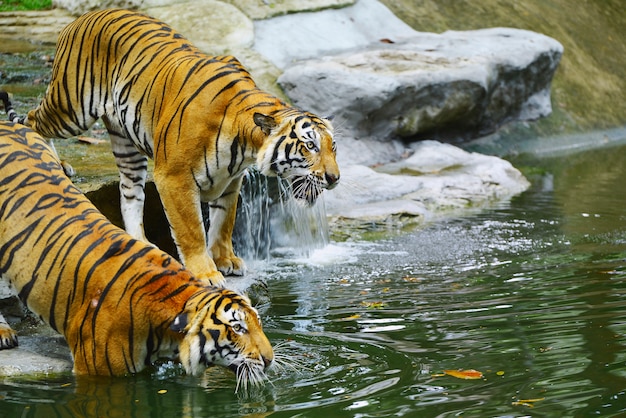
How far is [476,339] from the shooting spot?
183 inches

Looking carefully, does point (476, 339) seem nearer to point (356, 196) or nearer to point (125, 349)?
point (125, 349)

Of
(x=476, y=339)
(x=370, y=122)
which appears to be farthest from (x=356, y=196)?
(x=476, y=339)

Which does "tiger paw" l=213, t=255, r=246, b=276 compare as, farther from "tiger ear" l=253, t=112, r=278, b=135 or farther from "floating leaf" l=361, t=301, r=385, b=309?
"tiger ear" l=253, t=112, r=278, b=135

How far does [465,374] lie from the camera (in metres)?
4.08

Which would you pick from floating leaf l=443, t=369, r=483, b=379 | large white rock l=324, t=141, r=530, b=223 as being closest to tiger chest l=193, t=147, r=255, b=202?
floating leaf l=443, t=369, r=483, b=379

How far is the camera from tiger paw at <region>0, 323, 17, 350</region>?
4.67 meters

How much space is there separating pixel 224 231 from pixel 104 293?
74.4 inches

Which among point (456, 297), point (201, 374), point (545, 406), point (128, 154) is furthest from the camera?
point (128, 154)

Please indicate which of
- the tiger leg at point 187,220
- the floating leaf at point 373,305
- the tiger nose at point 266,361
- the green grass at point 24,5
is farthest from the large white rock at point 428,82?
the tiger nose at point 266,361

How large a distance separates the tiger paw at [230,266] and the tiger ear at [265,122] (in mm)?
1153

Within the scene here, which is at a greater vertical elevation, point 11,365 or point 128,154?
point 128,154

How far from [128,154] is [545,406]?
359cm

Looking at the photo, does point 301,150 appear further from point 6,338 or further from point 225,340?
point 6,338

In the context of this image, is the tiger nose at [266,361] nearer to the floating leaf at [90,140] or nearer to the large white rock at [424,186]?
the large white rock at [424,186]
